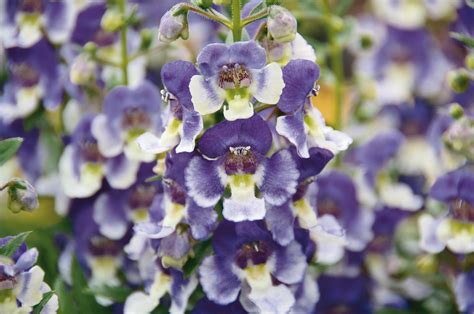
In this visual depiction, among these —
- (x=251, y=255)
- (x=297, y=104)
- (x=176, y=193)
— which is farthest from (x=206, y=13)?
(x=251, y=255)

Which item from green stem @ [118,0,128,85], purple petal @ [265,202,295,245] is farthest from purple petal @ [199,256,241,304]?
green stem @ [118,0,128,85]

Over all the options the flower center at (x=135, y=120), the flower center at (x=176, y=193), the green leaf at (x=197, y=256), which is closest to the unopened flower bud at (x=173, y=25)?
the flower center at (x=176, y=193)

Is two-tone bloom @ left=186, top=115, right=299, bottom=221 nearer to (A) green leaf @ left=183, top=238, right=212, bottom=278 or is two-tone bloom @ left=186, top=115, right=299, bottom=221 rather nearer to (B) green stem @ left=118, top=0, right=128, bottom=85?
(A) green leaf @ left=183, top=238, right=212, bottom=278

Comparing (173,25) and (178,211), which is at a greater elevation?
(173,25)

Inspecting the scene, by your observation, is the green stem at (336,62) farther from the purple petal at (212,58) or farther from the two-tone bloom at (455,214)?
the purple petal at (212,58)

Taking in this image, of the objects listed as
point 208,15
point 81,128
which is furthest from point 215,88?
point 81,128

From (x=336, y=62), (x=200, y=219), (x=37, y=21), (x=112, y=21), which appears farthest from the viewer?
(x=336, y=62)

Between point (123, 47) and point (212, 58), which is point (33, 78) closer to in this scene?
point (123, 47)
